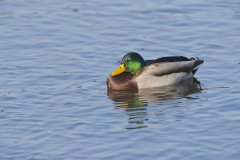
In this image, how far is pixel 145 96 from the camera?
16.6 m

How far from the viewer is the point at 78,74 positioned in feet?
56.9

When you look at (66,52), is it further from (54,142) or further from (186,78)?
(54,142)

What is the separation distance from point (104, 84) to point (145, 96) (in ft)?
3.13

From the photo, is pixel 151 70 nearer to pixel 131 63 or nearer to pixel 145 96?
pixel 131 63

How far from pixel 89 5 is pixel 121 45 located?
10.1ft

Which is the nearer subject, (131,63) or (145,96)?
(145,96)

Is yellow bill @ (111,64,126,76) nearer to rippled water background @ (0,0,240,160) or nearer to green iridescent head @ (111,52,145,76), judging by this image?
green iridescent head @ (111,52,145,76)

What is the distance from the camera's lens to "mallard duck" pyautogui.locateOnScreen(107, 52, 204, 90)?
17281 millimetres

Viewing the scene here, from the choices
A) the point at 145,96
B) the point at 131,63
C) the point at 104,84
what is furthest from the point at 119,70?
the point at 145,96

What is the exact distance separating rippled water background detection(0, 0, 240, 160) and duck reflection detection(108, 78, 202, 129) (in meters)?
0.02

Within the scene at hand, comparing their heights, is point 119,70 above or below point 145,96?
above

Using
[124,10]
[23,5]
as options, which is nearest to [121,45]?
[124,10]

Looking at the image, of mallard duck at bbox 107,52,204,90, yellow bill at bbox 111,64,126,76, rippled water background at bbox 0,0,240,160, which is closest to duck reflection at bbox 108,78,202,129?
rippled water background at bbox 0,0,240,160

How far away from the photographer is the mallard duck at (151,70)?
17281 mm
